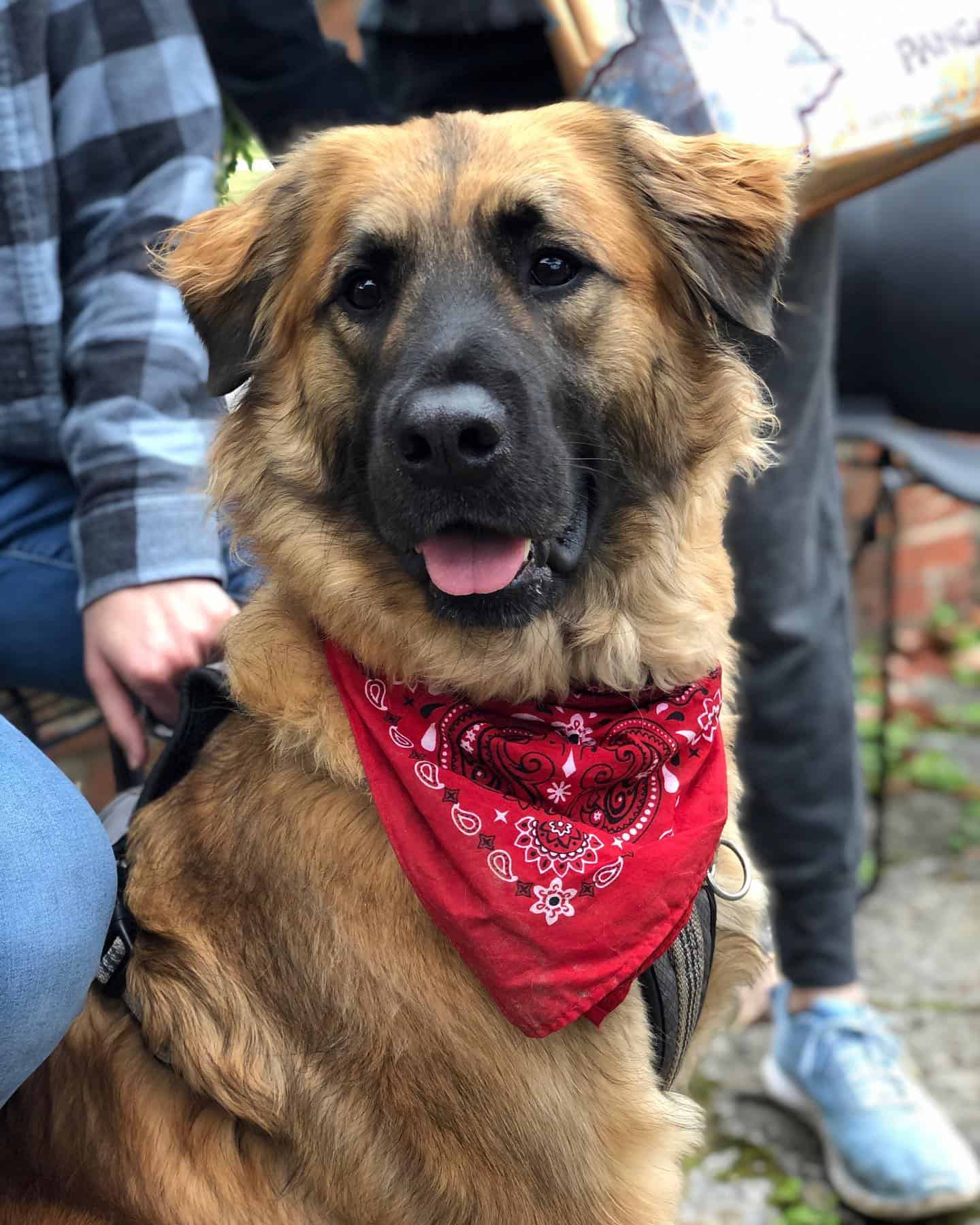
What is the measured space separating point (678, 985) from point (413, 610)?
0.65 m

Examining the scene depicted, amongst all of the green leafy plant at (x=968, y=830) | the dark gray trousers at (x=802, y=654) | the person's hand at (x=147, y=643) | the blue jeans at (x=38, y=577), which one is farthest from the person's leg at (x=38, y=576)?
the green leafy plant at (x=968, y=830)

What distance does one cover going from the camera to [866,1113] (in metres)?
2.58

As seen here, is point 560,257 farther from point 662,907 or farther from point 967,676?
point 967,676

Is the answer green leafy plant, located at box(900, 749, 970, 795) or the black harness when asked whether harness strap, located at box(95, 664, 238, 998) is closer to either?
the black harness

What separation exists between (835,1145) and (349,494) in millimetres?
1761

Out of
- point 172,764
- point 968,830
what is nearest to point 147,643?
point 172,764

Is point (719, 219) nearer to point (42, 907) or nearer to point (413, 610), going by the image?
point (413, 610)

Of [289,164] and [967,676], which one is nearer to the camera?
[289,164]

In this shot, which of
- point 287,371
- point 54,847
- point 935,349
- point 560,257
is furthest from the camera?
point 935,349

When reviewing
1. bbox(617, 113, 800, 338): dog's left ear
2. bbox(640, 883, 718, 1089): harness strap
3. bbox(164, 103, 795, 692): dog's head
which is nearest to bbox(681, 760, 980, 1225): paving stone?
bbox(640, 883, 718, 1089): harness strap

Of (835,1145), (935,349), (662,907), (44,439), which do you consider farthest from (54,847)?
(935,349)

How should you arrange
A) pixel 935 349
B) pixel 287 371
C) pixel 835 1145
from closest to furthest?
1. pixel 287 371
2. pixel 835 1145
3. pixel 935 349

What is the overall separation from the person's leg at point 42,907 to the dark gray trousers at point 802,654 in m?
1.47

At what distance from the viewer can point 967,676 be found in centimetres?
482
